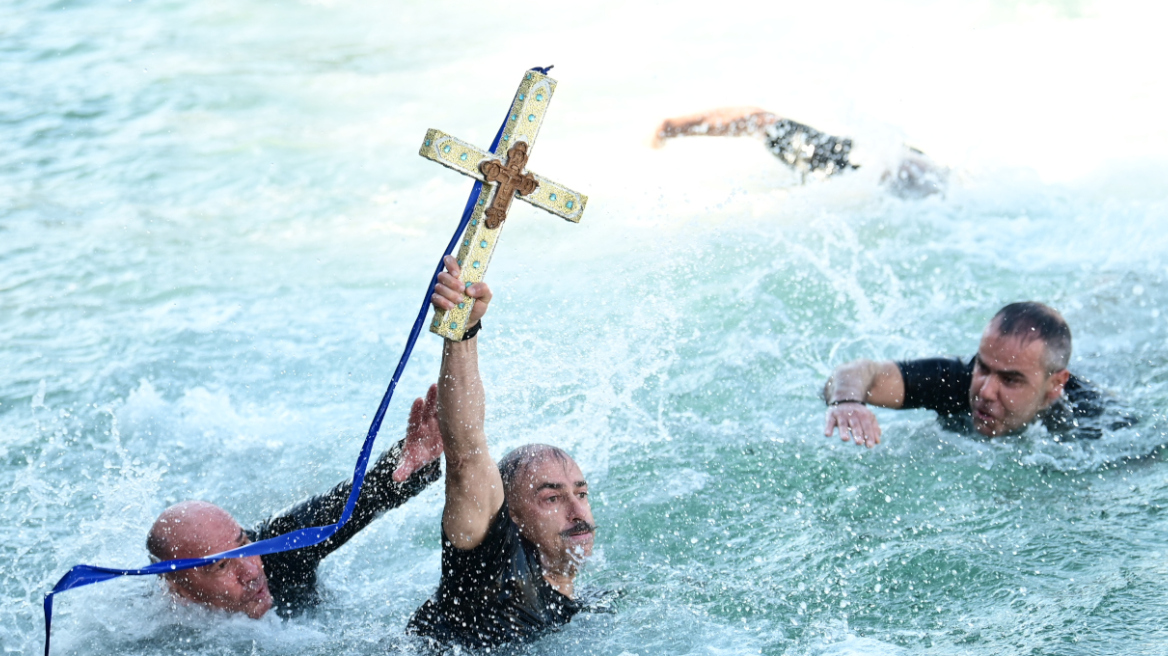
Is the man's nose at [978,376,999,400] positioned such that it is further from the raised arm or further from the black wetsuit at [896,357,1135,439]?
the raised arm

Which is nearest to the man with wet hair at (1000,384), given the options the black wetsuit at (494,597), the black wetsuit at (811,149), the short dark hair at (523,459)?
the short dark hair at (523,459)

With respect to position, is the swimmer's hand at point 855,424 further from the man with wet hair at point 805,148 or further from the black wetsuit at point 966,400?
the man with wet hair at point 805,148

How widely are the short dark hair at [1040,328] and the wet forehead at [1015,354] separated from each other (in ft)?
0.06

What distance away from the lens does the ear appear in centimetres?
471

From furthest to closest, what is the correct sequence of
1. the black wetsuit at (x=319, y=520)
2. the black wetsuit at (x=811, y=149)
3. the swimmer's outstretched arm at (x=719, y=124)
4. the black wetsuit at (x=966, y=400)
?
1. the black wetsuit at (x=811, y=149)
2. the swimmer's outstretched arm at (x=719, y=124)
3. the black wetsuit at (x=966, y=400)
4. the black wetsuit at (x=319, y=520)

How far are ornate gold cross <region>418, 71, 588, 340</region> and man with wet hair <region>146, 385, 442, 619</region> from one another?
574 millimetres

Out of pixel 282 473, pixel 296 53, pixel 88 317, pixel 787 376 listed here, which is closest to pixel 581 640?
pixel 282 473

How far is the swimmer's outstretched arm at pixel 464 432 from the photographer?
2.65 m

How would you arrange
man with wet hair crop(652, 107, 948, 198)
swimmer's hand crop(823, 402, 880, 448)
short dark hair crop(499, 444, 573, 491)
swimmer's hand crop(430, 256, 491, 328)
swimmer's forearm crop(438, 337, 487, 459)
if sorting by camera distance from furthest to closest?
man with wet hair crop(652, 107, 948, 198), swimmer's hand crop(823, 402, 880, 448), short dark hair crop(499, 444, 573, 491), swimmer's forearm crop(438, 337, 487, 459), swimmer's hand crop(430, 256, 491, 328)

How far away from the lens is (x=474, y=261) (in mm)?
2719

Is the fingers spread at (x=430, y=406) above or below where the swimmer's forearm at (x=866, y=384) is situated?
A: below

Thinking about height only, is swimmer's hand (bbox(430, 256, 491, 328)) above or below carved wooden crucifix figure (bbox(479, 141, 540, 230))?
below

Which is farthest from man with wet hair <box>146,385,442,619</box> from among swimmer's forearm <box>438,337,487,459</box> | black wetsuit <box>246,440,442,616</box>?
swimmer's forearm <box>438,337,487,459</box>

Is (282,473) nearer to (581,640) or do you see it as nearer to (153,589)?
(153,589)
